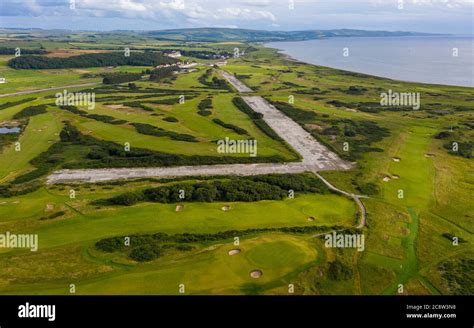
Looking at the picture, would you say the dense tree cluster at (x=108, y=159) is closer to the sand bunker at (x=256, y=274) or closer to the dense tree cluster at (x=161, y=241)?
the dense tree cluster at (x=161, y=241)

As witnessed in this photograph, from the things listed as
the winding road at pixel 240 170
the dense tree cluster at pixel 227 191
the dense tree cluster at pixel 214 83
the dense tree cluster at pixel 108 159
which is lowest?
the dense tree cluster at pixel 227 191

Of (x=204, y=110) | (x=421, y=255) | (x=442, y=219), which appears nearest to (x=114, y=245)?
(x=421, y=255)

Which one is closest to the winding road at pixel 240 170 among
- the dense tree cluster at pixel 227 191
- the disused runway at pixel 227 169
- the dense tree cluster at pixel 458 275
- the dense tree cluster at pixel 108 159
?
the disused runway at pixel 227 169

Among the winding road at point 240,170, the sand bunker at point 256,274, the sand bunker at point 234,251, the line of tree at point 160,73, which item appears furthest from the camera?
the line of tree at point 160,73

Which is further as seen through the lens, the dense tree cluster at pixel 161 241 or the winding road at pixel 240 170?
the winding road at pixel 240 170

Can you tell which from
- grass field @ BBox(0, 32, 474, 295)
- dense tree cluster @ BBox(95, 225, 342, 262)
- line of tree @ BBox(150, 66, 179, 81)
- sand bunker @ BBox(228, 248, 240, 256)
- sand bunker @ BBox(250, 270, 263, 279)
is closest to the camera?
grass field @ BBox(0, 32, 474, 295)

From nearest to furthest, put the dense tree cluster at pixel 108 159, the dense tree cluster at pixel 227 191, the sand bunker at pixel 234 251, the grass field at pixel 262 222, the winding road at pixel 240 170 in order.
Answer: the grass field at pixel 262 222
the sand bunker at pixel 234 251
the dense tree cluster at pixel 227 191
the winding road at pixel 240 170
the dense tree cluster at pixel 108 159

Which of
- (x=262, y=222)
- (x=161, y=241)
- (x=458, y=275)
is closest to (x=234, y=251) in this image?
(x=262, y=222)

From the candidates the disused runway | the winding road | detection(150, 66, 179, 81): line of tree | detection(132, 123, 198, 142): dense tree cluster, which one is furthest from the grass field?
detection(150, 66, 179, 81): line of tree

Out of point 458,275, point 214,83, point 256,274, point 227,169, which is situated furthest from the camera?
point 214,83

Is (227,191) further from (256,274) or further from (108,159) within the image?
(108,159)

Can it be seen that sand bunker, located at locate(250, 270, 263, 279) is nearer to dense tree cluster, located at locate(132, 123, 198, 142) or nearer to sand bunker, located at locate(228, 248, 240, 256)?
sand bunker, located at locate(228, 248, 240, 256)

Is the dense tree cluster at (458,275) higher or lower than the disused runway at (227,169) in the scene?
lower
